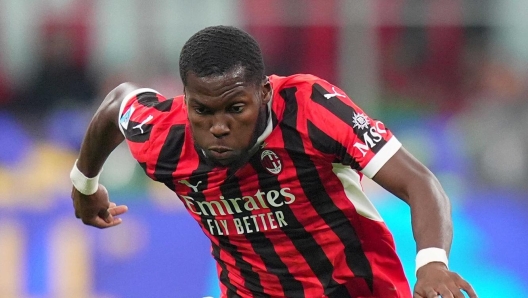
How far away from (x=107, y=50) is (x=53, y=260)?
2500mm

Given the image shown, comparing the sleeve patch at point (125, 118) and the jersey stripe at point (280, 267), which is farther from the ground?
the sleeve patch at point (125, 118)

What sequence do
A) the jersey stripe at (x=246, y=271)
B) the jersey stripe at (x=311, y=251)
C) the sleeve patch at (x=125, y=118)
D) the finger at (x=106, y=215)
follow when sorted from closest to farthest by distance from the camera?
the jersey stripe at (x=311, y=251)
the jersey stripe at (x=246, y=271)
the sleeve patch at (x=125, y=118)
the finger at (x=106, y=215)

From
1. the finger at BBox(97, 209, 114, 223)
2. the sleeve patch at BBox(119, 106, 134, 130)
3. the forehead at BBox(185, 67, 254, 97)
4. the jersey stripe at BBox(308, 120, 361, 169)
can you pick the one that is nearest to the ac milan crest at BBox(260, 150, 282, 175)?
the jersey stripe at BBox(308, 120, 361, 169)

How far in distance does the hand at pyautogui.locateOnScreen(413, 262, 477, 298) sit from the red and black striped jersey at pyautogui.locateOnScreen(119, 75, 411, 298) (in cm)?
48

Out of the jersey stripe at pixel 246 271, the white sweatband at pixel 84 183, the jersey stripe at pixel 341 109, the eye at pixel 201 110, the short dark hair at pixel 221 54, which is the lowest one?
the white sweatband at pixel 84 183

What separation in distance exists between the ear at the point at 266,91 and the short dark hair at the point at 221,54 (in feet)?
0.12

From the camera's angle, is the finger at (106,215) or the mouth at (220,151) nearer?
the mouth at (220,151)

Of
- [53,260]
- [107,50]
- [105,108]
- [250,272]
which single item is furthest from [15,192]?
[250,272]

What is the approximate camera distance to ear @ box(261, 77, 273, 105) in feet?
10.9

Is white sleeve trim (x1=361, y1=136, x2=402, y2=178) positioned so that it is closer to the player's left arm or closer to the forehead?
the player's left arm

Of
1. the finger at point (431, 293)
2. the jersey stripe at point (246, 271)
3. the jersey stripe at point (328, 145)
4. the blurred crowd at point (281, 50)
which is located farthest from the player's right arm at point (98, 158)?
the blurred crowd at point (281, 50)

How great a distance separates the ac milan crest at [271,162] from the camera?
339 cm

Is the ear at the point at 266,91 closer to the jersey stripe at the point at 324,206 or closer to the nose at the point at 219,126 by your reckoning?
the jersey stripe at the point at 324,206

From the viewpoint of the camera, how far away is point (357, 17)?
7.75 m
